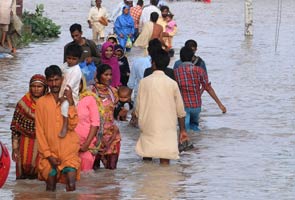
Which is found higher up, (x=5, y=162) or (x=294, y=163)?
(x=5, y=162)

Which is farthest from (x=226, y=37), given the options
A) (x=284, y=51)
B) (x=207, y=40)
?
(x=284, y=51)

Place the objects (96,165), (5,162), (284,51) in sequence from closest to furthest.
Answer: (5,162)
(96,165)
(284,51)

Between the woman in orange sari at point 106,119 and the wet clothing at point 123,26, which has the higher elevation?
the woman in orange sari at point 106,119

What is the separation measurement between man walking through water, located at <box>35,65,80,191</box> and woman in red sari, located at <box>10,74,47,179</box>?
329 mm

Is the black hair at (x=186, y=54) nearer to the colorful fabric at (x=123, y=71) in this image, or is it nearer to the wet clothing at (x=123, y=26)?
the colorful fabric at (x=123, y=71)

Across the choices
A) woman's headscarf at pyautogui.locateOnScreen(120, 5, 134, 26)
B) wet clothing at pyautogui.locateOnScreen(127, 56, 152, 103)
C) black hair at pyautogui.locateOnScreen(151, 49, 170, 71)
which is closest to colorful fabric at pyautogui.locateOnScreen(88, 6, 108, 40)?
woman's headscarf at pyautogui.locateOnScreen(120, 5, 134, 26)

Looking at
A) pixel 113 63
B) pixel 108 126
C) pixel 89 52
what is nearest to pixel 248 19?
pixel 113 63

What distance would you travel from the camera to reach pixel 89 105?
10.3 metres

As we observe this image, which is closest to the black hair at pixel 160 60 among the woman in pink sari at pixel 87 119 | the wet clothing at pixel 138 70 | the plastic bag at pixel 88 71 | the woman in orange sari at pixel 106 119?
the woman in orange sari at pixel 106 119

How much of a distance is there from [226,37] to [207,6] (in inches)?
739

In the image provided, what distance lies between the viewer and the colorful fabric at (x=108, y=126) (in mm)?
10992

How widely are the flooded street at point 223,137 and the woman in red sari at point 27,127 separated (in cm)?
27

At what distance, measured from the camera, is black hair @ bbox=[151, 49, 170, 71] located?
1150 cm

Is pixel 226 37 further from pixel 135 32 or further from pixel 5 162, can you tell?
pixel 5 162
